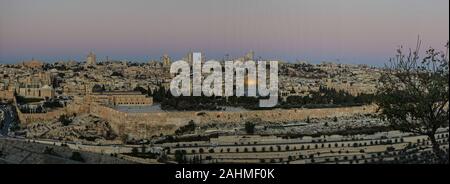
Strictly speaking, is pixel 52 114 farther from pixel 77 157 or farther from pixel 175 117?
pixel 77 157

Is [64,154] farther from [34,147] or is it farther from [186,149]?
[186,149]

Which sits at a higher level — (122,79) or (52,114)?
(122,79)

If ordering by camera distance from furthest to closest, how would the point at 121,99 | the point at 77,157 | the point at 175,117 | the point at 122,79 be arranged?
the point at 122,79 → the point at 121,99 → the point at 175,117 → the point at 77,157

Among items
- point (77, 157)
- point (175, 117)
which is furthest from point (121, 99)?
point (77, 157)

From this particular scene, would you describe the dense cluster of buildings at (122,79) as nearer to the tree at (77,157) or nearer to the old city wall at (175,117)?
the old city wall at (175,117)

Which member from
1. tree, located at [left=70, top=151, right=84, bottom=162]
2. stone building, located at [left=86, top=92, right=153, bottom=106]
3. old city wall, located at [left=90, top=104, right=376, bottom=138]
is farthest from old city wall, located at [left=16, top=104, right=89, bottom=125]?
tree, located at [left=70, top=151, right=84, bottom=162]

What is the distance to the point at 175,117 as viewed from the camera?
14125 mm

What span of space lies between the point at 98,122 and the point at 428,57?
9.93 metres

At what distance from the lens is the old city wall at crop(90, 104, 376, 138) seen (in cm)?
1378

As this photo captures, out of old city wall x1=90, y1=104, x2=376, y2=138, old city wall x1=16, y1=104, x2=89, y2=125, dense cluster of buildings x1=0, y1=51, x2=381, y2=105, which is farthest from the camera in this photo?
dense cluster of buildings x1=0, y1=51, x2=381, y2=105

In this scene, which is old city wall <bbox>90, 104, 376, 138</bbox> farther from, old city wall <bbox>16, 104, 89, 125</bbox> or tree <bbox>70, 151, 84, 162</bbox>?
tree <bbox>70, 151, 84, 162</bbox>

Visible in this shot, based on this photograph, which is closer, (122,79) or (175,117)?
(175,117)

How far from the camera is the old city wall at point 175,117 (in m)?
13.8
